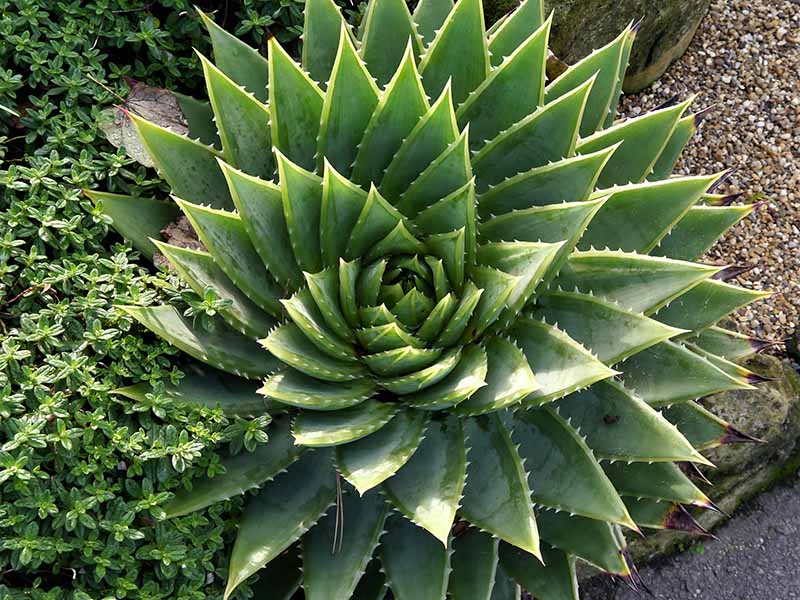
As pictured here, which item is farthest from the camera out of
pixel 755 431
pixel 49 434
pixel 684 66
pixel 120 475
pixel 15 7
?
pixel 684 66

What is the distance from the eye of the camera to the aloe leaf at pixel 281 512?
6.64 feet

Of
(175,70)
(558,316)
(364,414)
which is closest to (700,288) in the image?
(558,316)

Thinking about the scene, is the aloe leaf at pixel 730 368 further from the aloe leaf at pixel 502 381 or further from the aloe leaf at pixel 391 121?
the aloe leaf at pixel 391 121

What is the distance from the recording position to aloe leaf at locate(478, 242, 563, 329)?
192 centimetres

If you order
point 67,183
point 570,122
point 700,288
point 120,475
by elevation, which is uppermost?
point 570,122

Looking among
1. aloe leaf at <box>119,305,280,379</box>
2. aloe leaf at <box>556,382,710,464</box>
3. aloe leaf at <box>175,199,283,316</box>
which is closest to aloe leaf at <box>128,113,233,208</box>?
aloe leaf at <box>175,199,283,316</box>

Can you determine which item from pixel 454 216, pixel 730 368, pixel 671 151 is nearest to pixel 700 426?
pixel 730 368

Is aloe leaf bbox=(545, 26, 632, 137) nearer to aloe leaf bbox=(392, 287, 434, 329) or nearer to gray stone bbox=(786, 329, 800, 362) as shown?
aloe leaf bbox=(392, 287, 434, 329)

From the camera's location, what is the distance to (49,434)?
6.40 feet

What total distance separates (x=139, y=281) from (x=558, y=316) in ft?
3.67

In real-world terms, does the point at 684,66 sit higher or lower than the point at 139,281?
higher

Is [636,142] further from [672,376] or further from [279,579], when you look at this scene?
[279,579]

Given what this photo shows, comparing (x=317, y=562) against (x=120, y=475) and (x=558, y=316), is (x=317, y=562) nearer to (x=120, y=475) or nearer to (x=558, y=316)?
(x=120, y=475)

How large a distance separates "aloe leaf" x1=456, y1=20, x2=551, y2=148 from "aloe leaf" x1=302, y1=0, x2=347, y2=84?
0.44m
